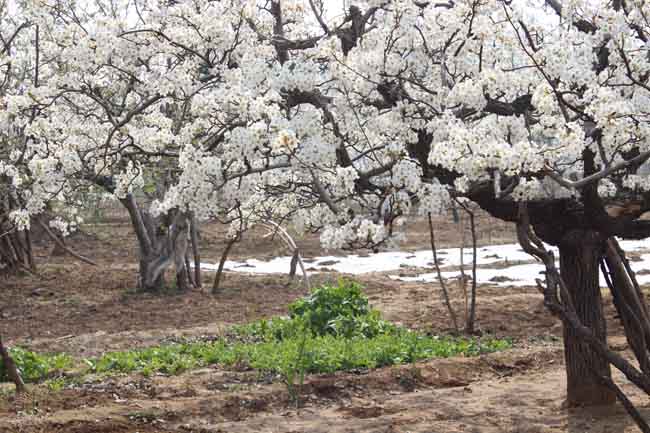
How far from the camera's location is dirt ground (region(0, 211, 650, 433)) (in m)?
6.98

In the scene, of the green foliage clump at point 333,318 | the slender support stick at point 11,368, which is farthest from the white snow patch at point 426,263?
the slender support stick at point 11,368

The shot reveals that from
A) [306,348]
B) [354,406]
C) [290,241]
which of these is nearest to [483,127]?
[354,406]

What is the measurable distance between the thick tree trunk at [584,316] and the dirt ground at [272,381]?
0.17 metres

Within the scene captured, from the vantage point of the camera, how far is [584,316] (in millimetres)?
7129

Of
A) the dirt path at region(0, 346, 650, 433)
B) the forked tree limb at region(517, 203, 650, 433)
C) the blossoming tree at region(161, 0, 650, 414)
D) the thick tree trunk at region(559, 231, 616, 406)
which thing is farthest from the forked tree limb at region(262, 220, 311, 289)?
the forked tree limb at region(517, 203, 650, 433)

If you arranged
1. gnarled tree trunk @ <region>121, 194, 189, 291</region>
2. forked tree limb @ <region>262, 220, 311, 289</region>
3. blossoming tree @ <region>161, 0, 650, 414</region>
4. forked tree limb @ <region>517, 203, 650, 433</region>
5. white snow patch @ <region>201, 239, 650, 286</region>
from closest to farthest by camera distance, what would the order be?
1. forked tree limb @ <region>517, 203, 650, 433</region>
2. blossoming tree @ <region>161, 0, 650, 414</region>
3. forked tree limb @ <region>262, 220, 311, 289</region>
4. gnarled tree trunk @ <region>121, 194, 189, 291</region>
5. white snow patch @ <region>201, 239, 650, 286</region>

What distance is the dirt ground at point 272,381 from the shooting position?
6977mm

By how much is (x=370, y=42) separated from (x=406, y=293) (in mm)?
9045

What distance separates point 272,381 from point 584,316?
303 centimetres

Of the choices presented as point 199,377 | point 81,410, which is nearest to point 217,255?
point 199,377

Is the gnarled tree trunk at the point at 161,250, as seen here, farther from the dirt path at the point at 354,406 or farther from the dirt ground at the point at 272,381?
the dirt path at the point at 354,406

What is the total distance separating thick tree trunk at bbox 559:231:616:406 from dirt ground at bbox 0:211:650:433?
167mm

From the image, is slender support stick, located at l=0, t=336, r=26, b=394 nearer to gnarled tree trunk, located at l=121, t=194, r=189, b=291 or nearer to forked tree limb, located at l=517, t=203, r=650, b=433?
forked tree limb, located at l=517, t=203, r=650, b=433

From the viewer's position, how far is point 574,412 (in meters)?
7.31
